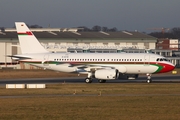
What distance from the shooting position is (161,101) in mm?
43562

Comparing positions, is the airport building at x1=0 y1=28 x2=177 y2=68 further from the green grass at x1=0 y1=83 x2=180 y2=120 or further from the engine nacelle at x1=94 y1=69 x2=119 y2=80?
the green grass at x1=0 y1=83 x2=180 y2=120

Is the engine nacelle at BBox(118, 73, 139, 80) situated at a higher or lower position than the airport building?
lower

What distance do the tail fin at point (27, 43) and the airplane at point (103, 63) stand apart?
Answer: 0.70 meters

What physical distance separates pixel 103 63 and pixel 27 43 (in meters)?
11.1

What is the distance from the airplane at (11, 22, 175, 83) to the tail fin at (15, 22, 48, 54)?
704 mm

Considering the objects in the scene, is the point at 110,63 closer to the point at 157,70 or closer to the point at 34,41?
the point at 157,70

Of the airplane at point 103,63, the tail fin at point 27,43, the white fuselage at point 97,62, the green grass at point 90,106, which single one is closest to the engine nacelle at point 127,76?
the airplane at point 103,63

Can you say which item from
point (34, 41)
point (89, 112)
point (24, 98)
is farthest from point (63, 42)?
point (89, 112)

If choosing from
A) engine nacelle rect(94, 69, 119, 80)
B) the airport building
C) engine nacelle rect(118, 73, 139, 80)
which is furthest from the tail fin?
the airport building

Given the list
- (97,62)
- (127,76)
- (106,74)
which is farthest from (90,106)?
(127,76)

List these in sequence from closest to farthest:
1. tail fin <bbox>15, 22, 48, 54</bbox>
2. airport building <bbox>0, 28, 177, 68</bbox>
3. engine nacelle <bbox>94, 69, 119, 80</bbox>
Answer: engine nacelle <bbox>94, 69, 119, 80</bbox>, tail fin <bbox>15, 22, 48, 54</bbox>, airport building <bbox>0, 28, 177, 68</bbox>

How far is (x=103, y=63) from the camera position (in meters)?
70.8

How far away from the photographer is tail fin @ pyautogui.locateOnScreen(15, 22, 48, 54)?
73500 millimetres

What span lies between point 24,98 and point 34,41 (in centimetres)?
2870
